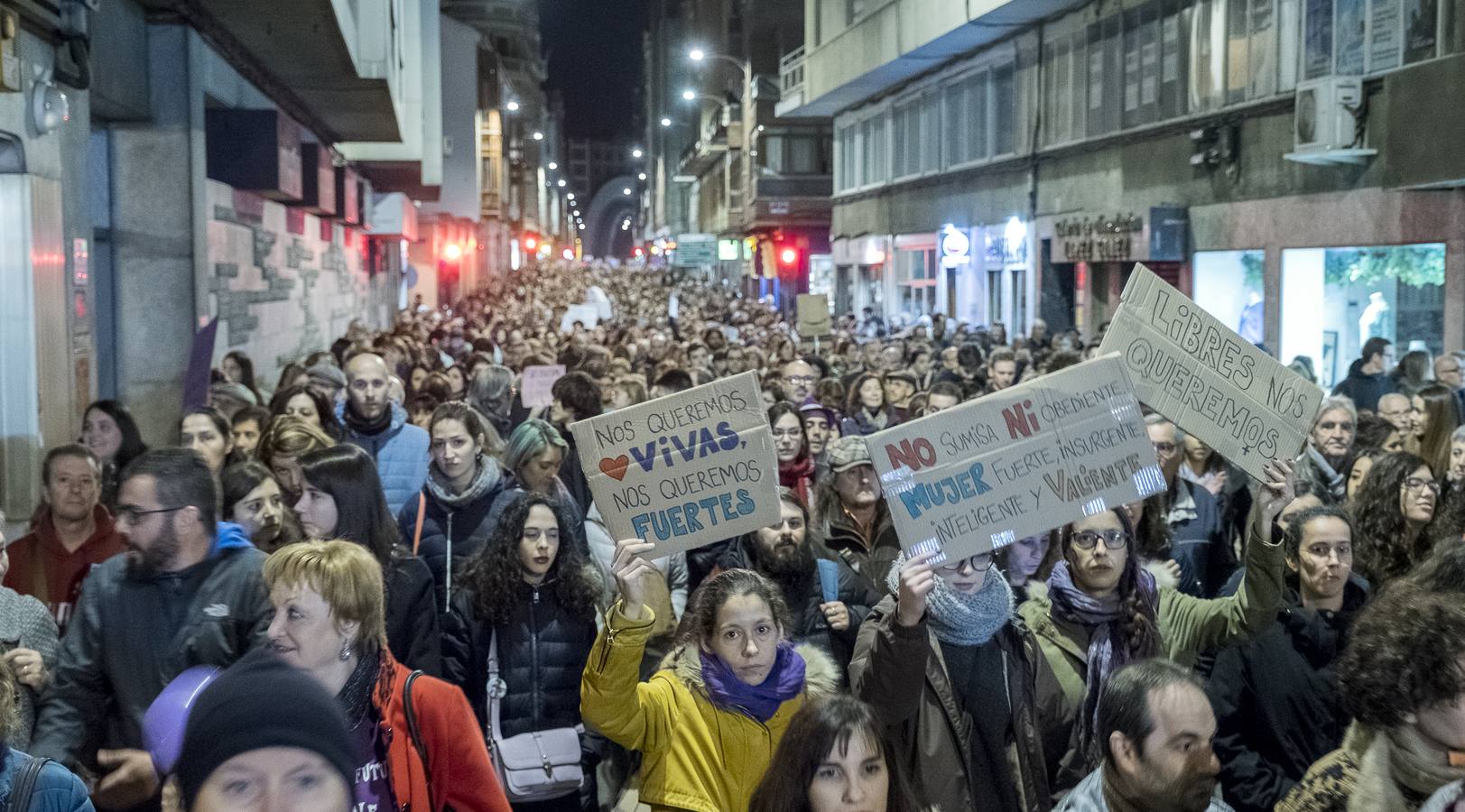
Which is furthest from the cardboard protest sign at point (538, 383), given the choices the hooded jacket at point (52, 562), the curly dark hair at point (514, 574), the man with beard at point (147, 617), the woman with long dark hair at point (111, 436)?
the man with beard at point (147, 617)

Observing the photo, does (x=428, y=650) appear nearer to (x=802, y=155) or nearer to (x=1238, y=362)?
(x=1238, y=362)

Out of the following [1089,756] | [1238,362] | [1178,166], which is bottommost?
[1089,756]

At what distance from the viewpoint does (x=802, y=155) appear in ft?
191

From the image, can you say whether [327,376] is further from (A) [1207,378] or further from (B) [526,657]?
(A) [1207,378]

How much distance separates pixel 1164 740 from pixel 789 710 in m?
1.28

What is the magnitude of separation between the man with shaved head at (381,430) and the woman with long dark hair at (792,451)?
6.59ft

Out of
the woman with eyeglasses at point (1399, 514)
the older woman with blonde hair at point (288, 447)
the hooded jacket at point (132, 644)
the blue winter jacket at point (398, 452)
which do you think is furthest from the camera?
the blue winter jacket at point (398, 452)

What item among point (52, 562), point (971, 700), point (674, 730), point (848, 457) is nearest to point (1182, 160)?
point (848, 457)

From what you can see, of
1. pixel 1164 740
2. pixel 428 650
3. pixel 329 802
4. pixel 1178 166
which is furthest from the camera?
pixel 1178 166

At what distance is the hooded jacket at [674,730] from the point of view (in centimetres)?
504

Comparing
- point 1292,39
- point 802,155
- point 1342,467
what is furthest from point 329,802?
point 802,155

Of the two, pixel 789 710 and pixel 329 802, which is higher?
pixel 329 802

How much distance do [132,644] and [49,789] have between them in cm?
124

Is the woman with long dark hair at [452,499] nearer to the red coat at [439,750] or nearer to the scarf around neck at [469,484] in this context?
the scarf around neck at [469,484]
